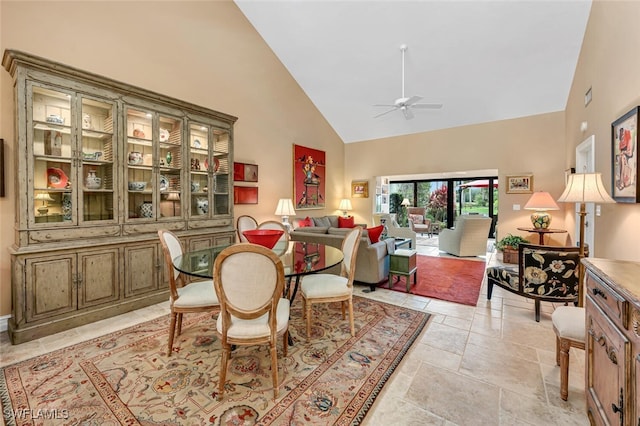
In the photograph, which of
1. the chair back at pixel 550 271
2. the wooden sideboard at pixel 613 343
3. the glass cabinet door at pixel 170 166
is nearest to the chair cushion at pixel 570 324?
the wooden sideboard at pixel 613 343

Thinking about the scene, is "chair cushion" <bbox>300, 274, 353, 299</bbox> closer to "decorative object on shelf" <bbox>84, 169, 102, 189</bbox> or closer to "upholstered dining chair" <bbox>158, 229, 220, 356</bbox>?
"upholstered dining chair" <bbox>158, 229, 220, 356</bbox>

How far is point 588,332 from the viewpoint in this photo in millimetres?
1504

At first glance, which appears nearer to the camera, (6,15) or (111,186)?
(6,15)

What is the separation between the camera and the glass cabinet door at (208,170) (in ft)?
12.9

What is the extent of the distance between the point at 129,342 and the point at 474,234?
6.20 meters

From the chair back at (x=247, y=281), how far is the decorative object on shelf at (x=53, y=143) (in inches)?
98.2

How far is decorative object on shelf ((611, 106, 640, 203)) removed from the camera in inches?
83.7

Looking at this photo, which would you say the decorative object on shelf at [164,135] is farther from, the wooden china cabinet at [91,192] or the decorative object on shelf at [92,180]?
the decorative object on shelf at [92,180]

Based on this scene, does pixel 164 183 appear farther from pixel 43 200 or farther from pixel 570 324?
pixel 570 324

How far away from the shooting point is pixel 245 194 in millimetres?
5086

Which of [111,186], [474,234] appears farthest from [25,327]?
[474,234]

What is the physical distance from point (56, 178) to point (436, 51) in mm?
5547

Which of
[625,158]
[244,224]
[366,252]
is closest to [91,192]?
[244,224]

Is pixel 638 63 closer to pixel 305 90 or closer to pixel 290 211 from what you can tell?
pixel 290 211
